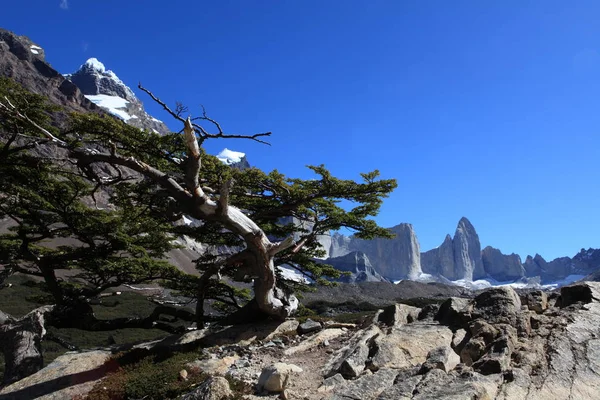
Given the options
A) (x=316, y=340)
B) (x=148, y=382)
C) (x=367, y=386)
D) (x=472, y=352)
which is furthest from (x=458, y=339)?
(x=148, y=382)

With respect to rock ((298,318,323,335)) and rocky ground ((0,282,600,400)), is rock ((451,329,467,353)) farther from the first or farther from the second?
rock ((298,318,323,335))

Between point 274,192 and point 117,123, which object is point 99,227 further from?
point 274,192

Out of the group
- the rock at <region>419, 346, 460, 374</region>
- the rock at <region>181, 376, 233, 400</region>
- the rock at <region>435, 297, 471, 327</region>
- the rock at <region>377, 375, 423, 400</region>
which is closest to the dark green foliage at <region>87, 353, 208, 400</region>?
the rock at <region>181, 376, 233, 400</region>

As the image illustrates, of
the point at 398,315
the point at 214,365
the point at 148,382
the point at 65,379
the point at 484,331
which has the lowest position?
the point at 65,379

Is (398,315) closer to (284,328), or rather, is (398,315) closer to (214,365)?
(284,328)

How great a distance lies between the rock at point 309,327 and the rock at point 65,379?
185 inches

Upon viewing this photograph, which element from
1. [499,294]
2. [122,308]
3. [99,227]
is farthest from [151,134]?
[122,308]

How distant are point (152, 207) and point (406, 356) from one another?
407 inches

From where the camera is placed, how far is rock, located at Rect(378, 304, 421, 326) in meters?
11.1

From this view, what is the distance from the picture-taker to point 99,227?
17.1 m

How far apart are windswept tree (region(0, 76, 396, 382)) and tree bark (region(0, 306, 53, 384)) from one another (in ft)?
5.89

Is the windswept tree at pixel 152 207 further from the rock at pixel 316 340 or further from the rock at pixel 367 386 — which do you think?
the rock at pixel 367 386

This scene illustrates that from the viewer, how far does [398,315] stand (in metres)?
11.3

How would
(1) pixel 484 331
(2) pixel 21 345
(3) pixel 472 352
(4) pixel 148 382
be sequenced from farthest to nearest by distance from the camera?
(2) pixel 21 345
(1) pixel 484 331
(4) pixel 148 382
(3) pixel 472 352
